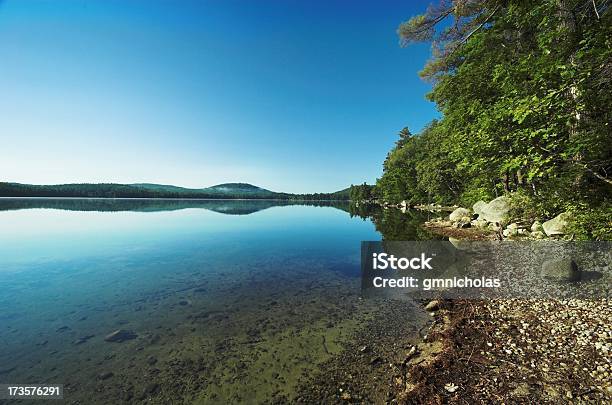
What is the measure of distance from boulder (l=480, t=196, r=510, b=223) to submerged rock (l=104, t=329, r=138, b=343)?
22768 millimetres

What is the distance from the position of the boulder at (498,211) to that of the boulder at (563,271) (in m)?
11.9

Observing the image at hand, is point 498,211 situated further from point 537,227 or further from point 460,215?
point 460,215

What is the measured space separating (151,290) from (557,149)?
1592 cm

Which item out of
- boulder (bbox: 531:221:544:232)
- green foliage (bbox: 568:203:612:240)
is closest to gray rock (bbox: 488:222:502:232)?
boulder (bbox: 531:221:544:232)

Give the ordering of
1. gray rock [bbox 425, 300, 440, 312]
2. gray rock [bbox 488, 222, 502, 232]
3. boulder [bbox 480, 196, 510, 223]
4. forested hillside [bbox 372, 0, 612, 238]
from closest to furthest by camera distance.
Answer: forested hillside [bbox 372, 0, 612, 238]
gray rock [bbox 425, 300, 440, 312]
gray rock [bbox 488, 222, 502, 232]
boulder [bbox 480, 196, 510, 223]

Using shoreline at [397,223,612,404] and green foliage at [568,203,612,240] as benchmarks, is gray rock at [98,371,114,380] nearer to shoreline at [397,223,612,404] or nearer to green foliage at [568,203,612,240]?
shoreline at [397,223,612,404]

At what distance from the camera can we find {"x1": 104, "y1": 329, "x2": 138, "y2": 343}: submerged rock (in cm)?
689

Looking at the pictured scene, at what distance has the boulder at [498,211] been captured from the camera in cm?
1882

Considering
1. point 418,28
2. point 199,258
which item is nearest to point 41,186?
point 199,258

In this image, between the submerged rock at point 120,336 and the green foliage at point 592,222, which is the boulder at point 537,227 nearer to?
the green foliage at point 592,222

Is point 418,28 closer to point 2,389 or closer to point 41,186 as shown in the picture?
point 2,389

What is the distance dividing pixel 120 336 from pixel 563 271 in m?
13.7

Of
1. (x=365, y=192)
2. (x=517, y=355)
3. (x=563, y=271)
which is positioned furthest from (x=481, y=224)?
(x=365, y=192)

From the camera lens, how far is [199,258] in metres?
16.2
